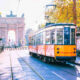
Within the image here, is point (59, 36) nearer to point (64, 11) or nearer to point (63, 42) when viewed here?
point (63, 42)

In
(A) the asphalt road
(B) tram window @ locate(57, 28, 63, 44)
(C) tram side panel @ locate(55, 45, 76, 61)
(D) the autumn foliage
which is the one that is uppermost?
(D) the autumn foliage

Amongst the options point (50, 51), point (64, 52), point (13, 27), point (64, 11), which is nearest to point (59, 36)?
point (64, 52)

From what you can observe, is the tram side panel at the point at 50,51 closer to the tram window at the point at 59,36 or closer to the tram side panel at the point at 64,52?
the tram side panel at the point at 64,52

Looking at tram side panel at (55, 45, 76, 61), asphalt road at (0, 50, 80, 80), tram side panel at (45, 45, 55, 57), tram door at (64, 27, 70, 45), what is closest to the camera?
asphalt road at (0, 50, 80, 80)

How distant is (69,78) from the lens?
10617 mm

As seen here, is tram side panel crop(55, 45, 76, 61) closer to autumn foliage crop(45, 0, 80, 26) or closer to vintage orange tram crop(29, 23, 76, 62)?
vintage orange tram crop(29, 23, 76, 62)

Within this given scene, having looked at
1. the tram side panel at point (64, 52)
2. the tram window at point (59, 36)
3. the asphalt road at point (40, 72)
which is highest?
the tram window at point (59, 36)

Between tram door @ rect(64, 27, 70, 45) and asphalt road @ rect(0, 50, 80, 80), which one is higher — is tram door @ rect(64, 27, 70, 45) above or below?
above

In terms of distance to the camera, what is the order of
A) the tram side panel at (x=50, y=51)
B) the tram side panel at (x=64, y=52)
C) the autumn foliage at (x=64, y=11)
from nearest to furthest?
the tram side panel at (x=64, y=52)
the tram side panel at (x=50, y=51)
the autumn foliage at (x=64, y=11)

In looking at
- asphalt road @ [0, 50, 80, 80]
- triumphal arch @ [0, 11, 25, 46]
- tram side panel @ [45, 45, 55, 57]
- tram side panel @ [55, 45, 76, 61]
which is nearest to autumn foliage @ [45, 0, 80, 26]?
tram side panel @ [45, 45, 55, 57]

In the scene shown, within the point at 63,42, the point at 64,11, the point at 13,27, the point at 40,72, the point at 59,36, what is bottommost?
the point at 40,72

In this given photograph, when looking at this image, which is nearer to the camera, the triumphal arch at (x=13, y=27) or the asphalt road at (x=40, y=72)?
the asphalt road at (x=40, y=72)

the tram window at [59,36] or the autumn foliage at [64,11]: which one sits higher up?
the autumn foliage at [64,11]

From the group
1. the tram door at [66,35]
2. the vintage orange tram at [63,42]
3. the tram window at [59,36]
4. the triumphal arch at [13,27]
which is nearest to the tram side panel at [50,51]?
the vintage orange tram at [63,42]
